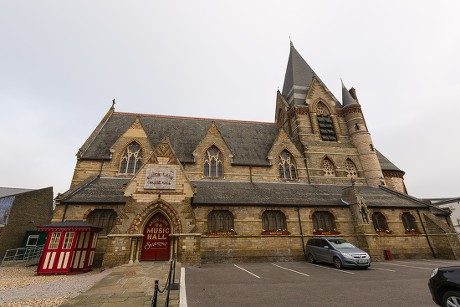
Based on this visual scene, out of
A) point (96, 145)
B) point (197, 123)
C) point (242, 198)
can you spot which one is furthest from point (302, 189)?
point (96, 145)

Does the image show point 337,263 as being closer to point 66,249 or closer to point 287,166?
point 287,166

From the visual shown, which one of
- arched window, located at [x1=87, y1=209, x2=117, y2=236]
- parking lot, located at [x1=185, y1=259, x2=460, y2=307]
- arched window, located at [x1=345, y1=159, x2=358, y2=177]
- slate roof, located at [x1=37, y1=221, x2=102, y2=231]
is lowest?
parking lot, located at [x1=185, y1=259, x2=460, y2=307]

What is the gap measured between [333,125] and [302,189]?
9321mm

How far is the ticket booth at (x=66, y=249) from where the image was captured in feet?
35.3

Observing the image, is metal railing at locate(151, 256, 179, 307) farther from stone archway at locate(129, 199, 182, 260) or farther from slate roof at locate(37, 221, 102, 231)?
slate roof at locate(37, 221, 102, 231)

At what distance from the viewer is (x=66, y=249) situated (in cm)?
1110

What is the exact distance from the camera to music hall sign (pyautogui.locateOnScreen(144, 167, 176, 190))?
497 inches

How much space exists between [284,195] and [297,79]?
53.9 ft

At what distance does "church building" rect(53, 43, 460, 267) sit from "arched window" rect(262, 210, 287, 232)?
0.07m

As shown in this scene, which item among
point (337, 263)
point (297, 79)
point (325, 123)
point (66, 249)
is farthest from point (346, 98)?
point (66, 249)

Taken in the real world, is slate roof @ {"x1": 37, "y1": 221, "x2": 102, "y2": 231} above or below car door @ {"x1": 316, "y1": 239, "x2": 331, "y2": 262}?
above

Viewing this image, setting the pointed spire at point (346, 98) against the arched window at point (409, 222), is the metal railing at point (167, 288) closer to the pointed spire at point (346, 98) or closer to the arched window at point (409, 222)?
the arched window at point (409, 222)

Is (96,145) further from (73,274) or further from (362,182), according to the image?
(362,182)

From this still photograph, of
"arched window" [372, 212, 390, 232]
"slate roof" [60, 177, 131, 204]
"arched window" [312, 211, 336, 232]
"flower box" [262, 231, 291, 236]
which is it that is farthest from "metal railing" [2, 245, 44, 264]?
"arched window" [372, 212, 390, 232]
